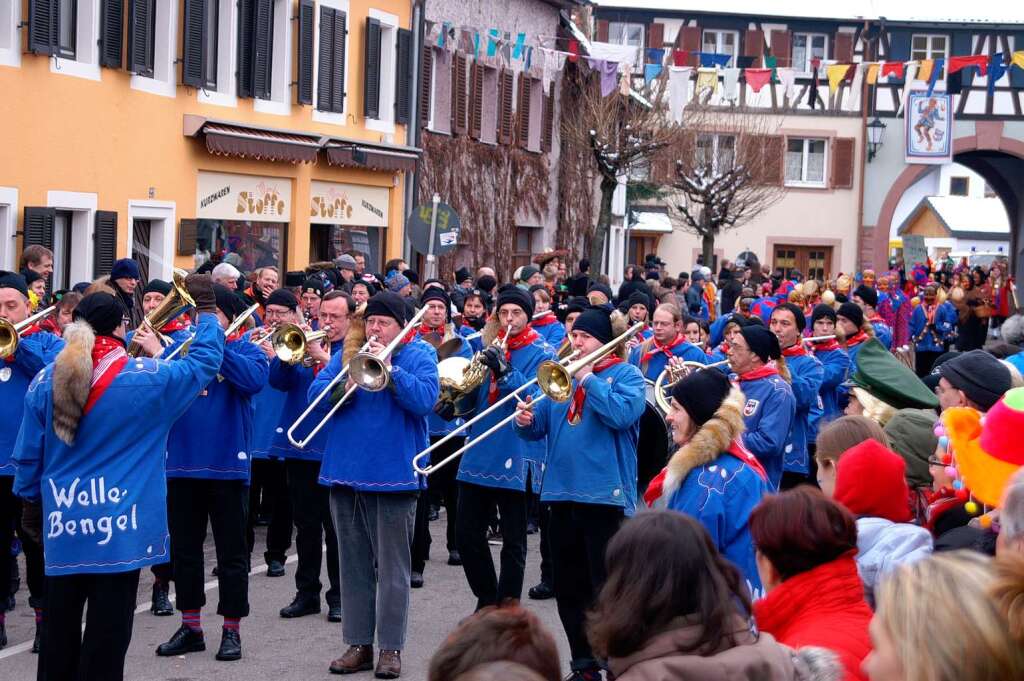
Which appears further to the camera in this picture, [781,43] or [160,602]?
[781,43]

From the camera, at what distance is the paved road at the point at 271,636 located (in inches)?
305

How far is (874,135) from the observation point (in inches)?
1772

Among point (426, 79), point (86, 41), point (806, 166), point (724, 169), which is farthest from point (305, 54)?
point (806, 166)


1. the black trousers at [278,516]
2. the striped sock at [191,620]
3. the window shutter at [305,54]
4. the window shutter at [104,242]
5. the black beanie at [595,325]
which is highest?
the window shutter at [305,54]

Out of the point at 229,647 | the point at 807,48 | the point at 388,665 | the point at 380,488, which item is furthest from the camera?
the point at 807,48

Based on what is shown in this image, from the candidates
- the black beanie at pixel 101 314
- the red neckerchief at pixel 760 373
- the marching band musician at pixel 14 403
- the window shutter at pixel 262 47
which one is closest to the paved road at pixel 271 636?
the marching band musician at pixel 14 403

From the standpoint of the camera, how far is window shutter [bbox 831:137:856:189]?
4666 centimetres

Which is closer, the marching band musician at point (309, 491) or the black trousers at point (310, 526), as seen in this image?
the marching band musician at point (309, 491)

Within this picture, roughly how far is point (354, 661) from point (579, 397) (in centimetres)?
181

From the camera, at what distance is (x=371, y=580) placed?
7820 millimetres

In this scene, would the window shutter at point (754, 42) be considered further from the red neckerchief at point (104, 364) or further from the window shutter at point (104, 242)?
the red neckerchief at point (104, 364)

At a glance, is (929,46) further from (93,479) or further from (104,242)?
(93,479)

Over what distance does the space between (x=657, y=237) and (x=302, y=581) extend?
43.6m

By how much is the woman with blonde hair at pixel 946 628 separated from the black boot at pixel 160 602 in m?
6.88
